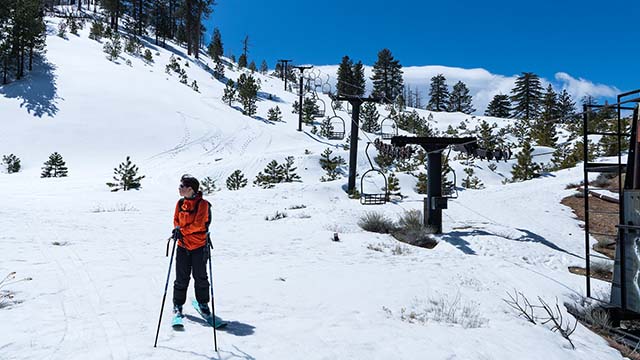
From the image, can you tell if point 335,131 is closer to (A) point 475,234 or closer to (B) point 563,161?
(B) point 563,161

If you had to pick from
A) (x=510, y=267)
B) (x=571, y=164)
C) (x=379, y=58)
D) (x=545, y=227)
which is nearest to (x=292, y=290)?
(x=510, y=267)

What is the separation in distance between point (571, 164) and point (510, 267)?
19.8m

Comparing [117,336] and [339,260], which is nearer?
[117,336]

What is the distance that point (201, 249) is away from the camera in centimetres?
500

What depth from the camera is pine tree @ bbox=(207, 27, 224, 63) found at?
197 ft

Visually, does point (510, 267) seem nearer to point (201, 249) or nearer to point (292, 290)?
point (292, 290)

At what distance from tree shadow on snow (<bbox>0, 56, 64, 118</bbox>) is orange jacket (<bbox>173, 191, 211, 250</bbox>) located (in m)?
31.4

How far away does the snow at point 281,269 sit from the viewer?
4.54 metres

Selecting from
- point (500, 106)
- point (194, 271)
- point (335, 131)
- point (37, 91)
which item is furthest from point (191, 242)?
point (500, 106)

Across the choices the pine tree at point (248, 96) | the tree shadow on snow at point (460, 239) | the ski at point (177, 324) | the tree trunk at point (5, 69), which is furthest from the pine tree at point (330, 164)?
the tree trunk at point (5, 69)

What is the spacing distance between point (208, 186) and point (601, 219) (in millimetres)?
17926

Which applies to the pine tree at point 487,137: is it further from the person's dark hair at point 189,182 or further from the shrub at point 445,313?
the person's dark hair at point 189,182

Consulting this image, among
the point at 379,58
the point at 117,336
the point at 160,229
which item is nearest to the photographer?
the point at 117,336

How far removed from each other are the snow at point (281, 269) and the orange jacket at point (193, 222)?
3.30 feet
